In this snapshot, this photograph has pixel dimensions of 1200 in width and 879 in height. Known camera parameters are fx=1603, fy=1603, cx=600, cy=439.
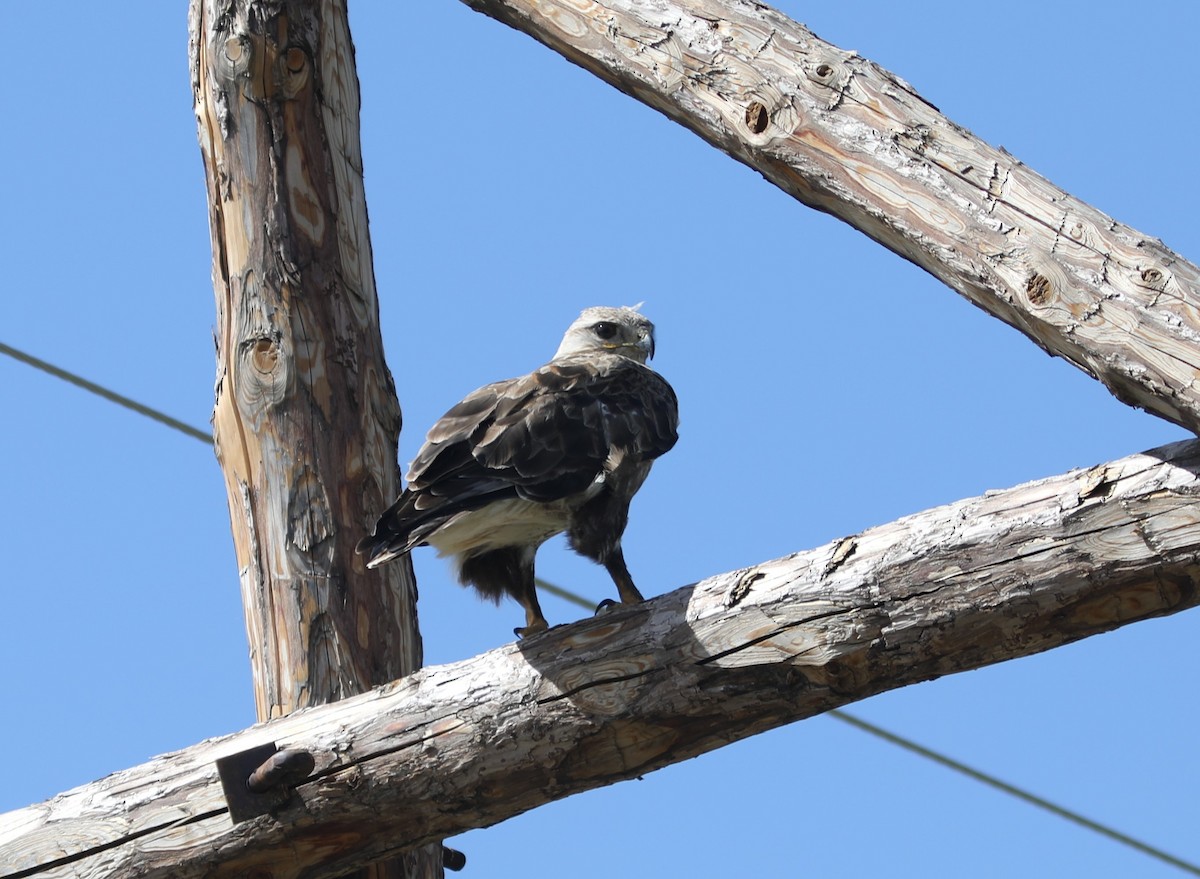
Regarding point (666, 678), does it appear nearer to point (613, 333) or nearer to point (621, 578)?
point (621, 578)

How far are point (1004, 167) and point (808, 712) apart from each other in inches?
60.0

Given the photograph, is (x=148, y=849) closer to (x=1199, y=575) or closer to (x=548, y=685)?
(x=548, y=685)

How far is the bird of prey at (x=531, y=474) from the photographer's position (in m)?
4.94

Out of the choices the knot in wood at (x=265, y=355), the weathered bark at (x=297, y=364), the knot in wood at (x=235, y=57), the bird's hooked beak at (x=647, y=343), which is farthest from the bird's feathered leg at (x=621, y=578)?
the bird's hooked beak at (x=647, y=343)

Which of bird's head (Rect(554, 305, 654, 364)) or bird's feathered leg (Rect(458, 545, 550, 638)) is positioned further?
bird's head (Rect(554, 305, 654, 364))

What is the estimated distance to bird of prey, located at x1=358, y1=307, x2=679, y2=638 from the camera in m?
4.94

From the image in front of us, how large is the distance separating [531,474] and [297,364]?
0.94 m

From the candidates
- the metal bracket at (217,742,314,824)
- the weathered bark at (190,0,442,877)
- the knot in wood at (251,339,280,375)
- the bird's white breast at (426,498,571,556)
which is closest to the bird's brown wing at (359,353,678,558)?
the bird's white breast at (426,498,571,556)

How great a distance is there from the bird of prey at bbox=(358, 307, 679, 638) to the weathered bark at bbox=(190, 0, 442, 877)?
0.95 ft

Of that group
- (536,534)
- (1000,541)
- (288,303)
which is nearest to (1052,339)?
(1000,541)

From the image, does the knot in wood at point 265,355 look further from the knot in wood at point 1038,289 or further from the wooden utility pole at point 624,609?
the knot in wood at point 1038,289

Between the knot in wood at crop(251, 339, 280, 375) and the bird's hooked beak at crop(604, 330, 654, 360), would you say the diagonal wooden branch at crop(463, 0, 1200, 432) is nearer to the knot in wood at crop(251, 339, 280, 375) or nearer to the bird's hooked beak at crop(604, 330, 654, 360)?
the knot in wood at crop(251, 339, 280, 375)

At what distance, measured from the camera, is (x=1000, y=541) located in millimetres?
3848

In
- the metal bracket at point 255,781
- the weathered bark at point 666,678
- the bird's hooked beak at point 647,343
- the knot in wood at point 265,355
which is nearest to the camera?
the weathered bark at point 666,678
